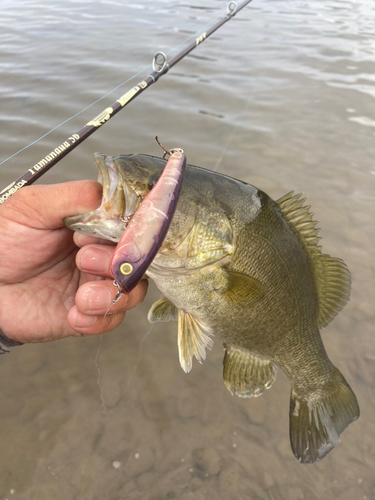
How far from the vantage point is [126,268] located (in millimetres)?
1046

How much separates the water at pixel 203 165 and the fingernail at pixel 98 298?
933mm

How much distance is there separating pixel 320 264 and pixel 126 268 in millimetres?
1353

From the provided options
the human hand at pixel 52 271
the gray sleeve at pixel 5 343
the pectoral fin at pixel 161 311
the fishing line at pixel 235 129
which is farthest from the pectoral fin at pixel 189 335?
the fishing line at pixel 235 129

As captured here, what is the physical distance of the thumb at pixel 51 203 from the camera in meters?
1.69

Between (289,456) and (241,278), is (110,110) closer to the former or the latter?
(241,278)

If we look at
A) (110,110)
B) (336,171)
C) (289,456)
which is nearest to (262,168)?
(336,171)

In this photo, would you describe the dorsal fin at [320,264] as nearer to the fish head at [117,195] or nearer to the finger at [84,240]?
the fish head at [117,195]

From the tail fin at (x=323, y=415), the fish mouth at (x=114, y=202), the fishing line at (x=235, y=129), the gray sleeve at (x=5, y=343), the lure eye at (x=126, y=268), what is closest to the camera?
the lure eye at (x=126, y=268)

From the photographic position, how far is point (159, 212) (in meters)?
1.17

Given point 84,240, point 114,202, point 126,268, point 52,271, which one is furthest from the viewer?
point 52,271

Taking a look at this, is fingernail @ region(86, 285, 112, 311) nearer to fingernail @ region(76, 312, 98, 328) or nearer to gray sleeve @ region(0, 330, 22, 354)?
fingernail @ region(76, 312, 98, 328)

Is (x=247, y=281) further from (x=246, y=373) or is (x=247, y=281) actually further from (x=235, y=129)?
(x=235, y=129)

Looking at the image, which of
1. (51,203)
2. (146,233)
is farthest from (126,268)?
(51,203)

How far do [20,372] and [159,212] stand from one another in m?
1.98
